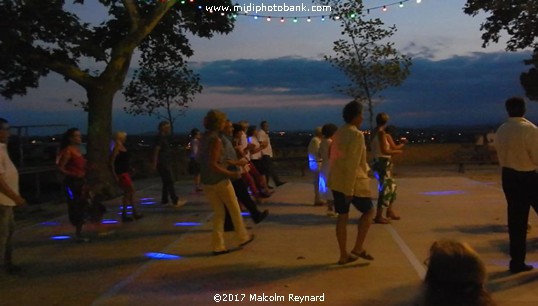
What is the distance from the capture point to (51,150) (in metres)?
27.1

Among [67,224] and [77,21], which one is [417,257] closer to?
[67,224]

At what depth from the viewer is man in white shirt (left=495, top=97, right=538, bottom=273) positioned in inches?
254

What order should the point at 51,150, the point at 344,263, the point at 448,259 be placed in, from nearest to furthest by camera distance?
the point at 448,259 → the point at 344,263 → the point at 51,150

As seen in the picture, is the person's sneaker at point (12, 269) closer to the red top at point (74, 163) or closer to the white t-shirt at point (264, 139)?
the red top at point (74, 163)

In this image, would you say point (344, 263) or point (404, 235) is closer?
point (344, 263)

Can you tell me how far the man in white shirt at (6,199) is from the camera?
6.46 meters

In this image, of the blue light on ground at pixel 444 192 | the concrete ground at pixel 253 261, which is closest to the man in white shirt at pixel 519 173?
the concrete ground at pixel 253 261

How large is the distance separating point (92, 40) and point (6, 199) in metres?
10.1

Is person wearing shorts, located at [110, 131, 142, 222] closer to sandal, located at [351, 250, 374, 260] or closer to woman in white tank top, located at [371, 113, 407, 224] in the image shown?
woman in white tank top, located at [371, 113, 407, 224]

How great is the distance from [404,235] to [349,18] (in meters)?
14.4

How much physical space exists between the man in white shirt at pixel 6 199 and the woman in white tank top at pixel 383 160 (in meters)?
5.09

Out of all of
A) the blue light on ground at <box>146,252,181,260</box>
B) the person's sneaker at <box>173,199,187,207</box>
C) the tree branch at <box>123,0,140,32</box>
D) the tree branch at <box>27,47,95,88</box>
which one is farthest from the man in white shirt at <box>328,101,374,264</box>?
the tree branch at <box>27,47,95,88</box>

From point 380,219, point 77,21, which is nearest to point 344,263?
point 380,219

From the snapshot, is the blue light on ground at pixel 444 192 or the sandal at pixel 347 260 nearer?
the sandal at pixel 347 260
